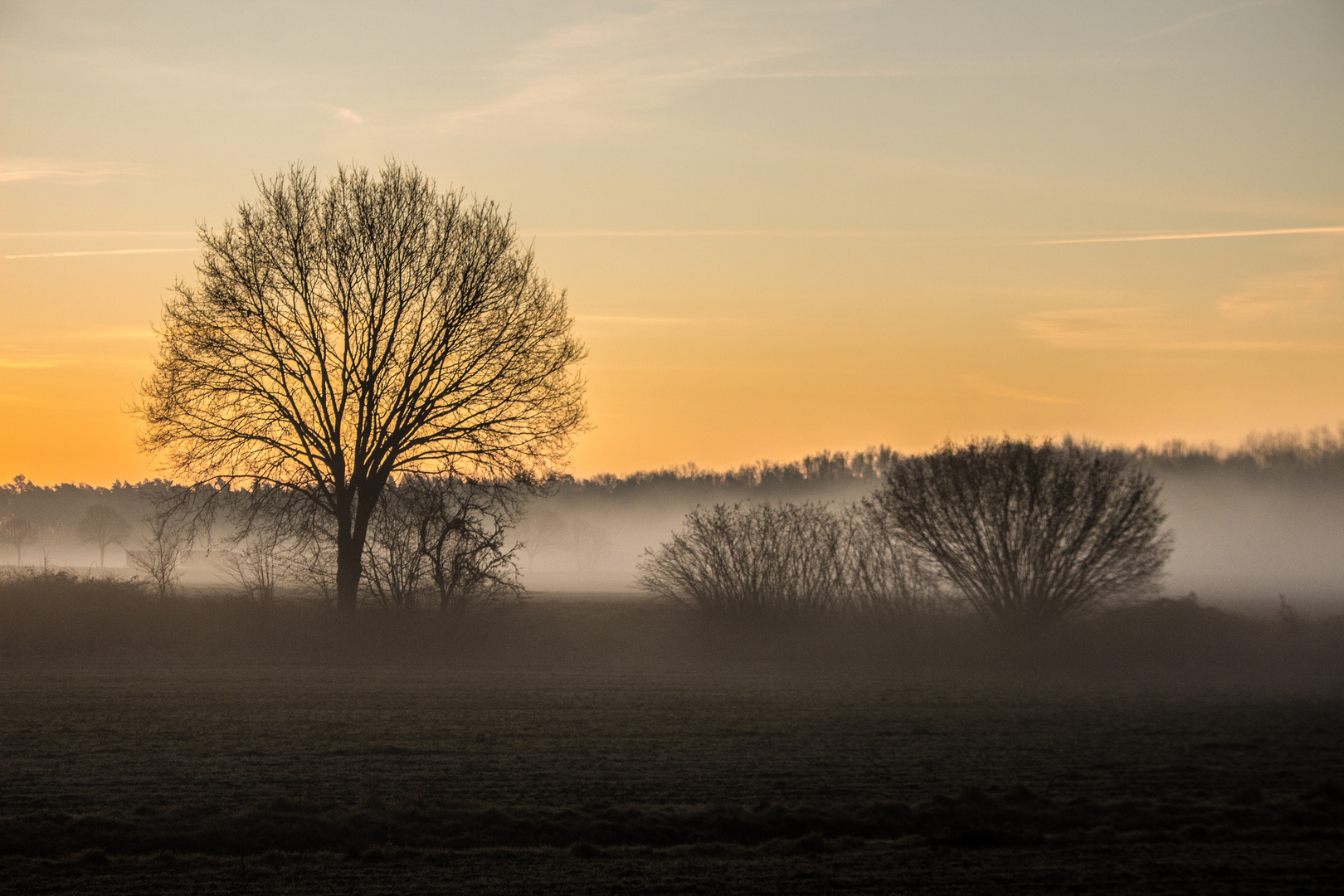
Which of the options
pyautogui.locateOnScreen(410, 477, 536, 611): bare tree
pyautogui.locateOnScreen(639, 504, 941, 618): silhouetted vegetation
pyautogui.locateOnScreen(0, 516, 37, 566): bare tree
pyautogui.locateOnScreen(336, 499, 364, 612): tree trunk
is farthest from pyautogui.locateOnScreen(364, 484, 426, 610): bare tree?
pyautogui.locateOnScreen(0, 516, 37, 566): bare tree

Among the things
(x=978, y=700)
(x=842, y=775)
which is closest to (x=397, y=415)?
(x=978, y=700)

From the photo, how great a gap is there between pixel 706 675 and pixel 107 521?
10877cm

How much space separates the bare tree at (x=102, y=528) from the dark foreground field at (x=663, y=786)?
4029 inches

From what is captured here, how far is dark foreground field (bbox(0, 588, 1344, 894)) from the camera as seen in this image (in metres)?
8.36

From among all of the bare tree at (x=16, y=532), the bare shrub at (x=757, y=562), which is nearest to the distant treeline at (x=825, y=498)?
the bare tree at (x=16, y=532)

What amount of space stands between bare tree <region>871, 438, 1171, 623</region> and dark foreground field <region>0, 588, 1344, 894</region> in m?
6.04

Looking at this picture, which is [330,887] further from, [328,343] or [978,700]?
[328,343]

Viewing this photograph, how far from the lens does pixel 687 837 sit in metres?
9.27

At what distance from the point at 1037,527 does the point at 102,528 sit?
110 meters

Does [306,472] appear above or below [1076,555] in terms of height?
above

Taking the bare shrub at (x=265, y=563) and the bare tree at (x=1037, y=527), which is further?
the bare shrub at (x=265, y=563)

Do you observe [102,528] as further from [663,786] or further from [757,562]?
[663,786]

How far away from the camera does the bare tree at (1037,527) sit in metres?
26.2

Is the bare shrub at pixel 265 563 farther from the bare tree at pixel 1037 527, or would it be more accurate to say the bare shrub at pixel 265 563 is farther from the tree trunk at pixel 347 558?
the bare tree at pixel 1037 527
